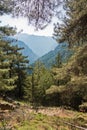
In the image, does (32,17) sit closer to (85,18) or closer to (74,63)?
(85,18)

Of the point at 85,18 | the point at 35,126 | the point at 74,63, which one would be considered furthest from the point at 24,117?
the point at 85,18

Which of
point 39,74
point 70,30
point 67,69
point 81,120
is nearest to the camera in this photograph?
point 70,30

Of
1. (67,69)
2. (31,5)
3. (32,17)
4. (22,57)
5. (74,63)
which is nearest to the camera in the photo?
(31,5)

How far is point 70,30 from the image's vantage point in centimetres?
1506

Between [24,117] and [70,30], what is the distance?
6223 mm

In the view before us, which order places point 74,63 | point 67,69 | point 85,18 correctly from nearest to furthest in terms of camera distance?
point 85,18 → point 74,63 → point 67,69

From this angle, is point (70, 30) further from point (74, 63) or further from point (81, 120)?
point (81, 120)

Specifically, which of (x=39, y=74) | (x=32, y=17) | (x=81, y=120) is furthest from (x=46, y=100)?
(x=32, y=17)

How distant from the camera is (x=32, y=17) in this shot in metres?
8.18

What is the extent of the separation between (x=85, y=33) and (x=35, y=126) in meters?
5.27

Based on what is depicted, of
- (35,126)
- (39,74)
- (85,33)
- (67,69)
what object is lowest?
(39,74)

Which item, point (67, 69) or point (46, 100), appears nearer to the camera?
point (67, 69)

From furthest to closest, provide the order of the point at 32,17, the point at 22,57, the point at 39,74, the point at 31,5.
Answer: the point at 39,74 → the point at 22,57 → the point at 32,17 → the point at 31,5

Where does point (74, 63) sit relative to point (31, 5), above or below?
below
